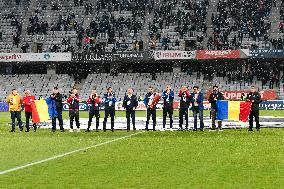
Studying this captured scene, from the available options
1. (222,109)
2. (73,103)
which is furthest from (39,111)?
(222,109)

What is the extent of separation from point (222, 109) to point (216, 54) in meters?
34.2

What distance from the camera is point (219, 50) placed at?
2509 inches

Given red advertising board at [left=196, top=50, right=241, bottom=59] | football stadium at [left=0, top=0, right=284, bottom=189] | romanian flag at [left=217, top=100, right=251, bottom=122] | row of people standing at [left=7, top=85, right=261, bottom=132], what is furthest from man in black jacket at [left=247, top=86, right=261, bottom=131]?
red advertising board at [left=196, top=50, right=241, bottom=59]

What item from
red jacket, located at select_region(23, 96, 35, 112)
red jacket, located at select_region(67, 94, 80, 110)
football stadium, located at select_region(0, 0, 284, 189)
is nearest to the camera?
red jacket, located at select_region(67, 94, 80, 110)

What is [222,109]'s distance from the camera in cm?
2992

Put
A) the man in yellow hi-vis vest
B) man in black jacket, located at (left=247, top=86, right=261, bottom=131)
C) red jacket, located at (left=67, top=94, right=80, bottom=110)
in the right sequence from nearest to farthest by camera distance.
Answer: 1. man in black jacket, located at (left=247, top=86, right=261, bottom=131)
2. red jacket, located at (left=67, top=94, right=80, bottom=110)
3. the man in yellow hi-vis vest

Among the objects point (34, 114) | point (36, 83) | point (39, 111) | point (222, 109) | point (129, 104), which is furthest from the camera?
point (36, 83)

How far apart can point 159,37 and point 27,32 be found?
47.7 ft

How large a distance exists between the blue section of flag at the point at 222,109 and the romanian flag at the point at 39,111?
8.05m

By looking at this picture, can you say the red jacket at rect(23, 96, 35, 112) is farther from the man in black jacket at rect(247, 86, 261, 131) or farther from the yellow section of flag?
the man in black jacket at rect(247, 86, 261, 131)

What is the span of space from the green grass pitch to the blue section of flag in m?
6.27

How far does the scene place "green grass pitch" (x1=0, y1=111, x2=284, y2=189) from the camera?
39.4 ft

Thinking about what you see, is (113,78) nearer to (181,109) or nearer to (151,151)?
(181,109)

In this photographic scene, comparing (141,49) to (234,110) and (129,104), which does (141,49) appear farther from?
(129,104)
